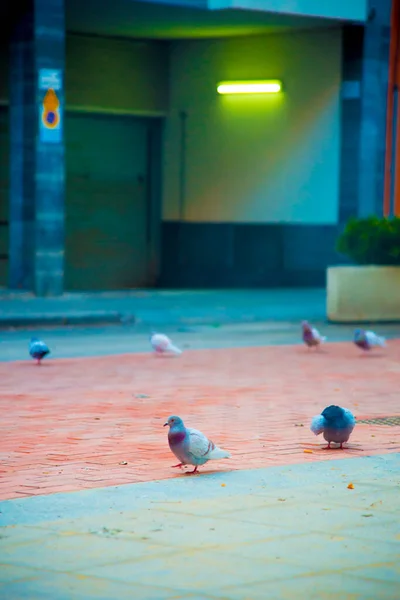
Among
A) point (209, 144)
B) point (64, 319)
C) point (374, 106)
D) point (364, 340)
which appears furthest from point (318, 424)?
point (209, 144)

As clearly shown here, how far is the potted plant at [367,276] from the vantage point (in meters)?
22.0

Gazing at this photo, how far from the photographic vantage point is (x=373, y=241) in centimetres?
2253

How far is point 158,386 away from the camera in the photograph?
43.8 feet

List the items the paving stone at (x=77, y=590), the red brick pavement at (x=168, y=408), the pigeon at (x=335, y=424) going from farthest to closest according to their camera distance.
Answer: the pigeon at (x=335, y=424), the red brick pavement at (x=168, y=408), the paving stone at (x=77, y=590)

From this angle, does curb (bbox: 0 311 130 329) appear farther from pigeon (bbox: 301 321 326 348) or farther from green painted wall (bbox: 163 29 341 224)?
Answer: green painted wall (bbox: 163 29 341 224)

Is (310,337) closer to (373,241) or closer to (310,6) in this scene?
(373,241)

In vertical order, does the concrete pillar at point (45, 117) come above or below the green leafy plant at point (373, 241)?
above

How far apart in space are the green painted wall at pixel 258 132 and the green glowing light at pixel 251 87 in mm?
135

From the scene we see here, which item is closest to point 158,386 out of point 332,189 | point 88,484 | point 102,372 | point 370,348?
point 102,372

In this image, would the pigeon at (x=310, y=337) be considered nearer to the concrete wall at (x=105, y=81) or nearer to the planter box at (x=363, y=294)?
the planter box at (x=363, y=294)

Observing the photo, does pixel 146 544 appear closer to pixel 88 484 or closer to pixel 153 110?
pixel 88 484

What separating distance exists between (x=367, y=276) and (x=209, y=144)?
816 centimetres

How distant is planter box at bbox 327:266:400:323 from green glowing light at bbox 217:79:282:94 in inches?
287

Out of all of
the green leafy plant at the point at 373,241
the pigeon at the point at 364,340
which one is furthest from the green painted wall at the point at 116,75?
the pigeon at the point at 364,340
